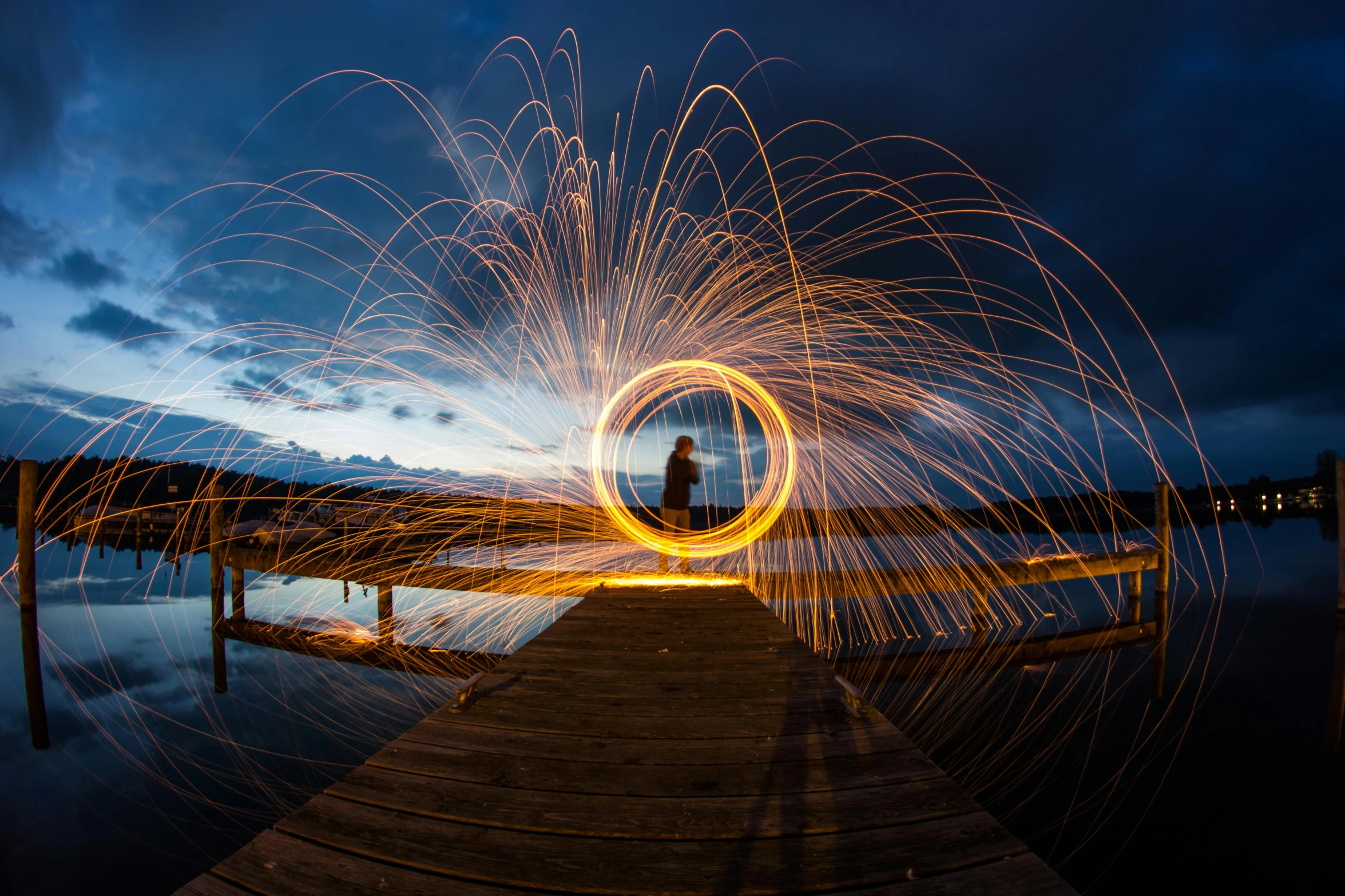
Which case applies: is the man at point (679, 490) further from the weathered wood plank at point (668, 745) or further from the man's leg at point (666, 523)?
the weathered wood plank at point (668, 745)

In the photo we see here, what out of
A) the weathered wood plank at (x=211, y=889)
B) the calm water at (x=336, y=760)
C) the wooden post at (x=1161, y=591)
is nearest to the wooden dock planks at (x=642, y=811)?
the weathered wood plank at (x=211, y=889)

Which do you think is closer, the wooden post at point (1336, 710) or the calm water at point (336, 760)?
the calm water at point (336, 760)

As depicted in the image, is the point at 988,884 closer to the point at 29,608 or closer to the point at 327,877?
the point at 327,877

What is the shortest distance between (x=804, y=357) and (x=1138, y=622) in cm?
710

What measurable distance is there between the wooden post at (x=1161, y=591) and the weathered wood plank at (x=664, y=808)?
9.13 metres

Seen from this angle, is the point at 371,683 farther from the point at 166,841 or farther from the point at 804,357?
the point at 804,357

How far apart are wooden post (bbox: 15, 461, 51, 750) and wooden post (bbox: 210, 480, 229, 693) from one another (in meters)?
1.58

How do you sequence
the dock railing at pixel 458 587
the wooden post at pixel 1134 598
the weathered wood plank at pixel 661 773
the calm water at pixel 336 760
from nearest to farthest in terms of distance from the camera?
the weathered wood plank at pixel 661 773, the calm water at pixel 336 760, the dock railing at pixel 458 587, the wooden post at pixel 1134 598

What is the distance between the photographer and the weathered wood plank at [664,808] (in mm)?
1931

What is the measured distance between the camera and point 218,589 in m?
8.09

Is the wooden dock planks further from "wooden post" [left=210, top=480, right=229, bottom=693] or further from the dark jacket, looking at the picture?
"wooden post" [left=210, top=480, right=229, bottom=693]

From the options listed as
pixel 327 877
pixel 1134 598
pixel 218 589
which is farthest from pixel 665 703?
pixel 1134 598

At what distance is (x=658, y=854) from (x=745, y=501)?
14.6 ft

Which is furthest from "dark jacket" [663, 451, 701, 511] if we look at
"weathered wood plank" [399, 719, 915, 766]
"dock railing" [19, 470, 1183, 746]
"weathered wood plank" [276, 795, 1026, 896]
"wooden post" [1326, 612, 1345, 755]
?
"wooden post" [1326, 612, 1345, 755]
